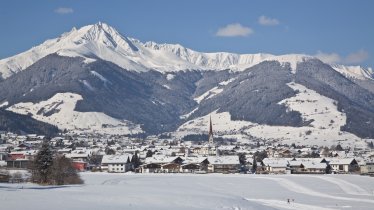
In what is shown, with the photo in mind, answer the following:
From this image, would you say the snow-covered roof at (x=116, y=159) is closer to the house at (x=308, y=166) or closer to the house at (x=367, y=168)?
the house at (x=308, y=166)

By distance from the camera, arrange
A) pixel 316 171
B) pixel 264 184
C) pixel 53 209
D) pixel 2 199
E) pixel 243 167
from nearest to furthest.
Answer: pixel 53 209 < pixel 2 199 < pixel 264 184 < pixel 316 171 < pixel 243 167

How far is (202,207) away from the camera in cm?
5106

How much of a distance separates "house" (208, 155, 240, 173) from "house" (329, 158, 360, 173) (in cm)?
2464

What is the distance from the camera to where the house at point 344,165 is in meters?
157

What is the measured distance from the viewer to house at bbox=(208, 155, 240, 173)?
5916 inches

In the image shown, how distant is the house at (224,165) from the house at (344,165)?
24644mm

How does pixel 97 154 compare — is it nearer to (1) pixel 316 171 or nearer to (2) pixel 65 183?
(1) pixel 316 171

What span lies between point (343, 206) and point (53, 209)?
3117 cm

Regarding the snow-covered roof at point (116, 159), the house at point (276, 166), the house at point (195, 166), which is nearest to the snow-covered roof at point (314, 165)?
the house at point (276, 166)

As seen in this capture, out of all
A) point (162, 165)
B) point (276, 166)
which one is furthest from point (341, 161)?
point (162, 165)

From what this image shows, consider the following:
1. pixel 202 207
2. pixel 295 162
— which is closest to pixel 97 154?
pixel 295 162

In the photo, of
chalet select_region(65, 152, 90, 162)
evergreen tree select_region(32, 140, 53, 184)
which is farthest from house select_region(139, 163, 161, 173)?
evergreen tree select_region(32, 140, 53, 184)

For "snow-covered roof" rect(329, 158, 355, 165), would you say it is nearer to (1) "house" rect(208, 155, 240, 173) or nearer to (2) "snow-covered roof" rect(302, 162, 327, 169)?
(2) "snow-covered roof" rect(302, 162, 327, 169)

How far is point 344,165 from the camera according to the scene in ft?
520
